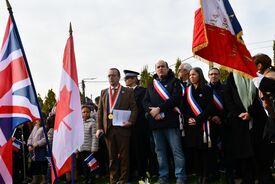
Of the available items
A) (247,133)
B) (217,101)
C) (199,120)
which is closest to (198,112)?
(199,120)

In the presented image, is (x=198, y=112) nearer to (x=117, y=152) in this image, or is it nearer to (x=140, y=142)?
(x=117, y=152)

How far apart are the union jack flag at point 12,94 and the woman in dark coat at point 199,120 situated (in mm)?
2844

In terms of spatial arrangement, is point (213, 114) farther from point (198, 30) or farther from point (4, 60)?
point (4, 60)

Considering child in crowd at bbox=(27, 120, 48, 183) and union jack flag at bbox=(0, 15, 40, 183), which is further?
child in crowd at bbox=(27, 120, 48, 183)

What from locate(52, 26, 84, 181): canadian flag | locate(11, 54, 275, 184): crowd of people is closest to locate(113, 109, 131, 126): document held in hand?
locate(11, 54, 275, 184): crowd of people

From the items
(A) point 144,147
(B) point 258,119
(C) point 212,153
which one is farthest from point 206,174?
(A) point 144,147

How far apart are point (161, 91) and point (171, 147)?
0.96m

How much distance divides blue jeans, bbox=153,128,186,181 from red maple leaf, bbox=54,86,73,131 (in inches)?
74.5

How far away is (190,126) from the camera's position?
22.7 feet

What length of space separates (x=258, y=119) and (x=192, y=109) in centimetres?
119

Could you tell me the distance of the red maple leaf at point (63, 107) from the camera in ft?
18.7

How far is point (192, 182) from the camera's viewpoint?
7172 millimetres

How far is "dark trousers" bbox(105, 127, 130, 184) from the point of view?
7.44 m

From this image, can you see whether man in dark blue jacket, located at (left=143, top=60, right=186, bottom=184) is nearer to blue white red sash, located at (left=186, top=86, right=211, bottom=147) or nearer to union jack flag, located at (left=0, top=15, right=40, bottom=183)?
blue white red sash, located at (left=186, top=86, right=211, bottom=147)
